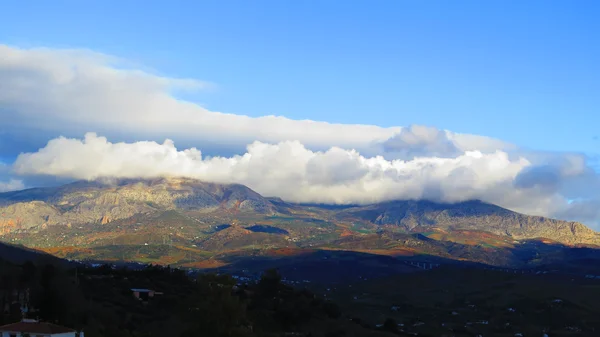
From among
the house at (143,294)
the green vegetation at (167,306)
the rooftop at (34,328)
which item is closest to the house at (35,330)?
the rooftop at (34,328)

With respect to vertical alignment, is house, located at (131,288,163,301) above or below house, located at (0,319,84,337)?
below

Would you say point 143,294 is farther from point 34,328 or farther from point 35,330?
point 35,330

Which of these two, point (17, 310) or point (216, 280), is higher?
point (216, 280)

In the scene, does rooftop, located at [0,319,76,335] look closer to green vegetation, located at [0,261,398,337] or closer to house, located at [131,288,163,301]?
green vegetation, located at [0,261,398,337]

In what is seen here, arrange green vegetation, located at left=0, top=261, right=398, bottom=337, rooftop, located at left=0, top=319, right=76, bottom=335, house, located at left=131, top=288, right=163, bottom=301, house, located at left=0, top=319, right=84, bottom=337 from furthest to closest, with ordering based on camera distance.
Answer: house, located at left=131, top=288, right=163, bottom=301 < rooftop, located at left=0, top=319, right=76, bottom=335 < house, located at left=0, top=319, right=84, bottom=337 < green vegetation, located at left=0, top=261, right=398, bottom=337

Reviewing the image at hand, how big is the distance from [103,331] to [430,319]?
122 meters

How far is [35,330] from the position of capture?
2911 inches

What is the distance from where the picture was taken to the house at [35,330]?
73438 mm

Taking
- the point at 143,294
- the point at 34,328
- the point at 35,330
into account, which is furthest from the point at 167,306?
the point at 35,330

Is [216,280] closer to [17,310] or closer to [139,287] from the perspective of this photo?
[17,310]

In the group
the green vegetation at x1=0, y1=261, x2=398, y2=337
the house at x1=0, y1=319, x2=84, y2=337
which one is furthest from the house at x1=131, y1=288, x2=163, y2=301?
the house at x1=0, y1=319, x2=84, y2=337

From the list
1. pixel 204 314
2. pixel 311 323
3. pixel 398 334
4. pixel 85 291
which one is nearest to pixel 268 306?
pixel 311 323

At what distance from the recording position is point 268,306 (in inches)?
5463

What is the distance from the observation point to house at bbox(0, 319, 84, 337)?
241ft
